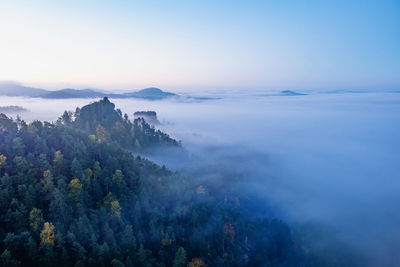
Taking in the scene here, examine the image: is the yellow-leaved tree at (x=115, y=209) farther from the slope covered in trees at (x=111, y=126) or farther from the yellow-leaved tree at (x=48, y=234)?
the slope covered in trees at (x=111, y=126)

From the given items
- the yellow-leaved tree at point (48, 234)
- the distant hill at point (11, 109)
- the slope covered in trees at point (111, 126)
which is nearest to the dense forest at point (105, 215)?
the yellow-leaved tree at point (48, 234)

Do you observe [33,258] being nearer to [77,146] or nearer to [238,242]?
[77,146]

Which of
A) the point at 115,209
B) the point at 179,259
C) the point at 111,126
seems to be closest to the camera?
the point at 179,259

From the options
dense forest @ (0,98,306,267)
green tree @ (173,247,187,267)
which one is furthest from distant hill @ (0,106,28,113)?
green tree @ (173,247,187,267)

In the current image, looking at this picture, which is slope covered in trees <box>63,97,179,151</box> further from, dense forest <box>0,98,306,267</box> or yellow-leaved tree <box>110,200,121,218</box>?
yellow-leaved tree <box>110,200,121,218</box>

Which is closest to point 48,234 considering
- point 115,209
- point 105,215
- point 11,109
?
point 105,215

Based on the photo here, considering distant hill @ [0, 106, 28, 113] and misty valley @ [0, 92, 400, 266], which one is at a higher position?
distant hill @ [0, 106, 28, 113]

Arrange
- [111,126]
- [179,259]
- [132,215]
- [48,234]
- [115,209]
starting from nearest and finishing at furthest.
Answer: [48,234] < [179,259] < [115,209] < [132,215] < [111,126]

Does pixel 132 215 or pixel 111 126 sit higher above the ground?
pixel 111 126

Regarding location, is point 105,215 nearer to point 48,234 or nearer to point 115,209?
point 115,209

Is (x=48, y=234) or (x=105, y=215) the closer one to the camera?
(x=48, y=234)
